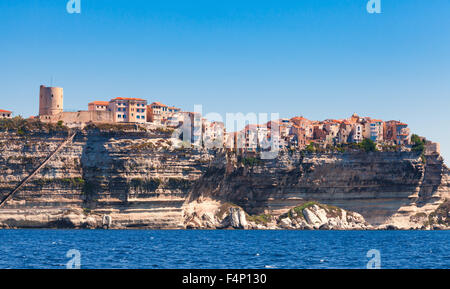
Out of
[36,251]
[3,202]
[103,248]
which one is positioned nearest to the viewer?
[36,251]

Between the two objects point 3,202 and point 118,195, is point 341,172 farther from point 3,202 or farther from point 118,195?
point 3,202

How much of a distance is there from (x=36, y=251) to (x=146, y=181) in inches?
1869

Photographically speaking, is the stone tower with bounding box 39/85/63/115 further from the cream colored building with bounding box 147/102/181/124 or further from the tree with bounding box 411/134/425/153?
the tree with bounding box 411/134/425/153

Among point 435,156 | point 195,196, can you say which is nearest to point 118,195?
point 195,196

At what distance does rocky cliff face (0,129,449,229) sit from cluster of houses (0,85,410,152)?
4.39 m

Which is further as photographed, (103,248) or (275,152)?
(275,152)

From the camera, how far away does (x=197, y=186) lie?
322 ft

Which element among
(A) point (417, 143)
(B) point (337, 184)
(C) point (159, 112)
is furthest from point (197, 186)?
(A) point (417, 143)

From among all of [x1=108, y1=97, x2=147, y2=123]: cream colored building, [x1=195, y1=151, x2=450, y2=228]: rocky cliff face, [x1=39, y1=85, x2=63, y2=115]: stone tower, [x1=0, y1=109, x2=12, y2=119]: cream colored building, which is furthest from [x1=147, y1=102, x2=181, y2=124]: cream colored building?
[x1=0, y1=109, x2=12, y2=119]: cream colored building

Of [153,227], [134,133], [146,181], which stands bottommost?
[153,227]

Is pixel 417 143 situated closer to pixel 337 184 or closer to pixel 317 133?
pixel 337 184

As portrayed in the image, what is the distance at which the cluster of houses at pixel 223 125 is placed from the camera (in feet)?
328

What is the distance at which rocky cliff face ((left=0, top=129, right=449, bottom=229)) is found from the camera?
91.8 meters

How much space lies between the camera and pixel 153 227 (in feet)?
305
